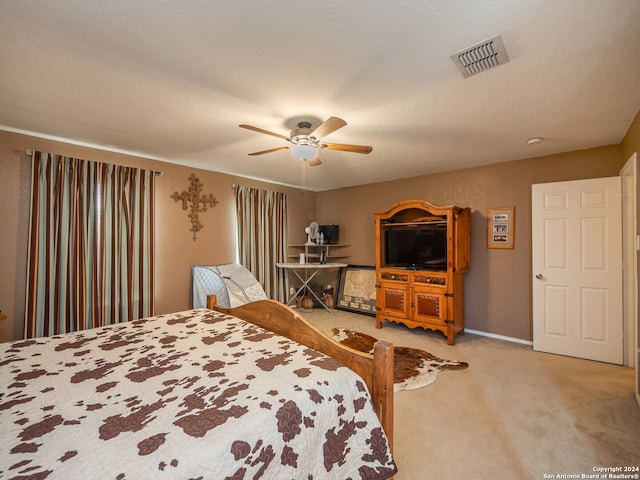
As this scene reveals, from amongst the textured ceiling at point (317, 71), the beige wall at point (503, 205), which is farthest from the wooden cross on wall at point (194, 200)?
the beige wall at point (503, 205)

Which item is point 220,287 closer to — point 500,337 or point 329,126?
point 329,126

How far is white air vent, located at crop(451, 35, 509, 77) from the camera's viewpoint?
1.44m

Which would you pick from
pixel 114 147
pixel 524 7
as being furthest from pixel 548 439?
pixel 114 147

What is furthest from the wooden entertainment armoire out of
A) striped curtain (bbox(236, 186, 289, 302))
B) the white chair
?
the white chair

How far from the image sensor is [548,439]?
177 centimetres

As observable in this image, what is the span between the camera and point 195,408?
104 cm

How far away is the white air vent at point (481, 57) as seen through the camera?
1.44m

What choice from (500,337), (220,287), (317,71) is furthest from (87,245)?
(500,337)

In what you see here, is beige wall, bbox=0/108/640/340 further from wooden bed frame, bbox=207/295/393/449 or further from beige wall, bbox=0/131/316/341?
wooden bed frame, bbox=207/295/393/449

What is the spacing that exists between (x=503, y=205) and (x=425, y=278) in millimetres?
1354

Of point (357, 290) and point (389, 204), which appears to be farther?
point (357, 290)

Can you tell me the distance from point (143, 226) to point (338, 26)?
10.2ft

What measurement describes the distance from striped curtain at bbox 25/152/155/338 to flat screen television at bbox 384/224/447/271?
10.7ft

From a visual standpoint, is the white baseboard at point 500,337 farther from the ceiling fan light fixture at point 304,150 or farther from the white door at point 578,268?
the ceiling fan light fixture at point 304,150
